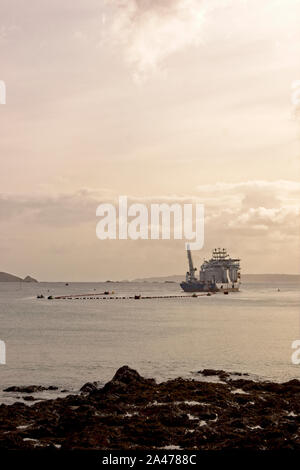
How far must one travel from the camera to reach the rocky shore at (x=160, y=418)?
23.3 meters

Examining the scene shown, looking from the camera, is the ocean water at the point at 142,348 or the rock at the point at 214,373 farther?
the ocean water at the point at 142,348

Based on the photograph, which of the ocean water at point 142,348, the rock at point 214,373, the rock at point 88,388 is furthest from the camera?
the ocean water at point 142,348

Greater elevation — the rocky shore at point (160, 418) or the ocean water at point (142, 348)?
the rocky shore at point (160, 418)

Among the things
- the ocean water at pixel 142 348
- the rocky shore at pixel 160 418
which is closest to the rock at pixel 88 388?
the rocky shore at pixel 160 418

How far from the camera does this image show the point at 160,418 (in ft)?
88.4

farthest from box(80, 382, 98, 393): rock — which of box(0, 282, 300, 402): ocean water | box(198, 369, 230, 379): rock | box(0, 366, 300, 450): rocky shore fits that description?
box(198, 369, 230, 379): rock

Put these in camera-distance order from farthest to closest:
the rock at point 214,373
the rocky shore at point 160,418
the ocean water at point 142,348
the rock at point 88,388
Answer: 1. the ocean water at point 142,348
2. the rock at point 214,373
3. the rock at point 88,388
4. the rocky shore at point 160,418

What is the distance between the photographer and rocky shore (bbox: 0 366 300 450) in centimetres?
2330

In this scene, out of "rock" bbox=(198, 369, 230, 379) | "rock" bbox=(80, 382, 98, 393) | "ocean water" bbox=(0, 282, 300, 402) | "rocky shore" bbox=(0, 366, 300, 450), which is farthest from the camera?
"ocean water" bbox=(0, 282, 300, 402)

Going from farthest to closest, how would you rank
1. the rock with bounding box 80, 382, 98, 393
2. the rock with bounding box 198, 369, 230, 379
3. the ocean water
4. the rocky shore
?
the ocean water < the rock with bounding box 198, 369, 230, 379 < the rock with bounding box 80, 382, 98, 393 < the rocky shore

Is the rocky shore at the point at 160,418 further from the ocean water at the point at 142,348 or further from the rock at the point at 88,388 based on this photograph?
the ocean water at the point at 142,348

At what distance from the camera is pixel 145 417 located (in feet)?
91.0

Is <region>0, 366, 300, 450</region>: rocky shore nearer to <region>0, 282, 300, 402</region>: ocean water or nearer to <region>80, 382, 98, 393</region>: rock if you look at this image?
<region>80, 382, 98, 393</region>: rock
